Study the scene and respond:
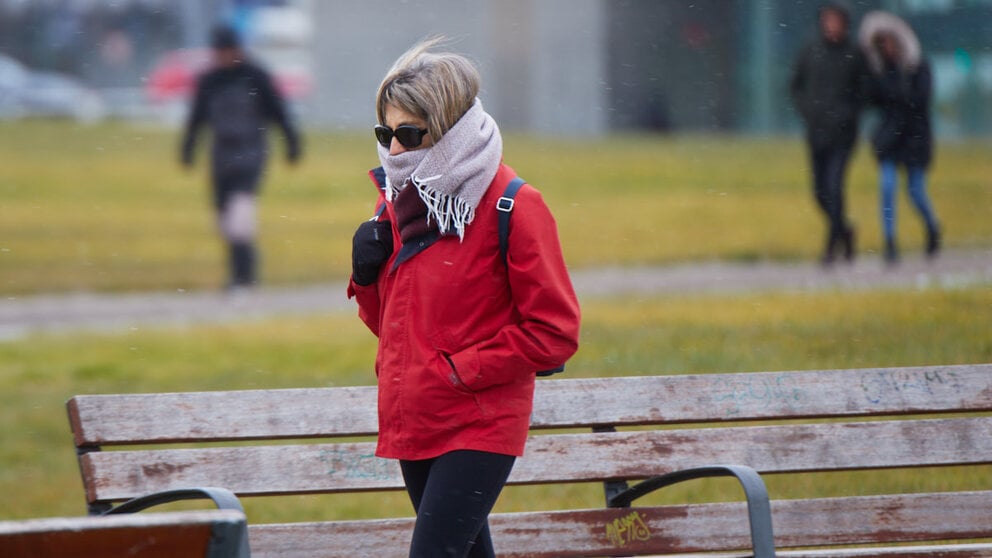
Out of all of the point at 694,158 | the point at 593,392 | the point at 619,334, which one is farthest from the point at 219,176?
the point at 694,158

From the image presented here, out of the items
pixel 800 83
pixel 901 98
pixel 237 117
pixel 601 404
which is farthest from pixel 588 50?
pixel 601 404

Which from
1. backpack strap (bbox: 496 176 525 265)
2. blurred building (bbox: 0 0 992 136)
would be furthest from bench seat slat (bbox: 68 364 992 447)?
blurred building (bbox: 0 0 992 136)

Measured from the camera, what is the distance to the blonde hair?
3.31m

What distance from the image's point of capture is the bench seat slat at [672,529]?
13.2ft

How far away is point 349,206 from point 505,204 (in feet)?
56.4

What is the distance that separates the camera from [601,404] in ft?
13.9

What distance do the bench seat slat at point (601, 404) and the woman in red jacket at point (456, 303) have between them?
2.38 feet

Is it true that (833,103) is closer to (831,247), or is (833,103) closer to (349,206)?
(831,247)

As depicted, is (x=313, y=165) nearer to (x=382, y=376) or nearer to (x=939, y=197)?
(x=939, y=197)

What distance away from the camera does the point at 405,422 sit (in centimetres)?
338

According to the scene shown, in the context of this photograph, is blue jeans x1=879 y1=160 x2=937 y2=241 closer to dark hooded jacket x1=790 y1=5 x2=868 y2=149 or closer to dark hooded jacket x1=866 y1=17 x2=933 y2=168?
dark hooded jacket x1=866 y1=17 x2=933 y2=168

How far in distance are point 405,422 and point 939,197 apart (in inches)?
630

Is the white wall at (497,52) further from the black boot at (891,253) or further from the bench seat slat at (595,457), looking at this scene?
the bench seat slat at (595,457)

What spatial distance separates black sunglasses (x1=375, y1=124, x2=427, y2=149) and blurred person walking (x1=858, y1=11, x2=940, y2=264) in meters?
9.50
